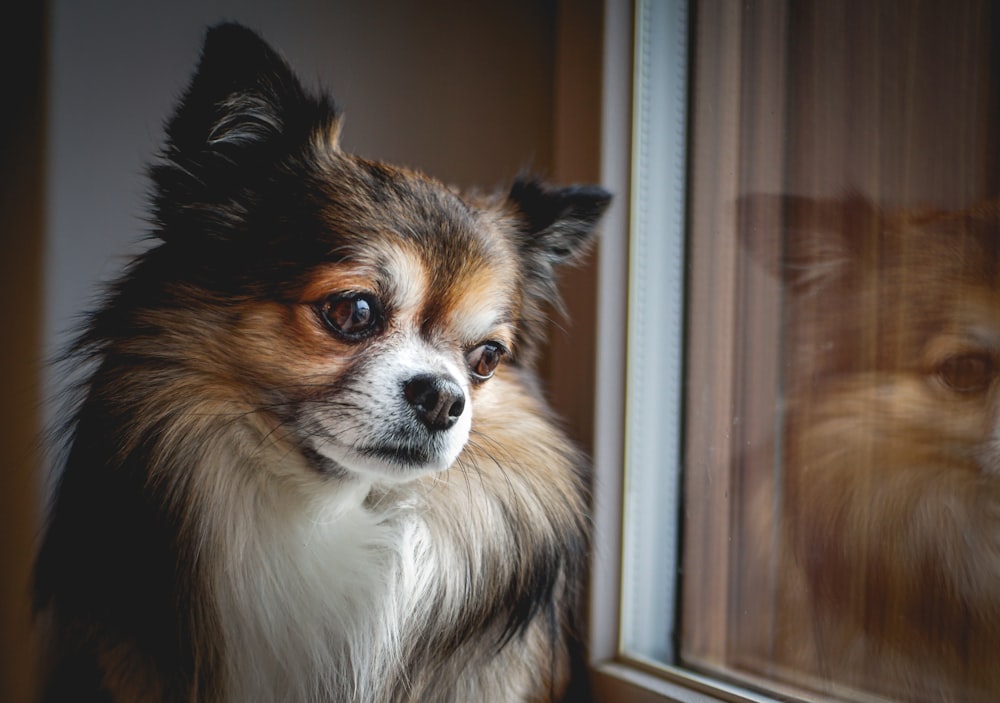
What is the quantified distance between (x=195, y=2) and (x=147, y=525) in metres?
0.98

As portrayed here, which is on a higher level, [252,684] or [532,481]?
[532,481]

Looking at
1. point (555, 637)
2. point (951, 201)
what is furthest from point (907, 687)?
point (951, 201)

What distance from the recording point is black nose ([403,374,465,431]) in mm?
986

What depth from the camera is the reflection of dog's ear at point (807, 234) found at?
1.08 m

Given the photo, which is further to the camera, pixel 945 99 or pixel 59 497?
pixel 59 497

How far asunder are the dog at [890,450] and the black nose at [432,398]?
0.51 metres

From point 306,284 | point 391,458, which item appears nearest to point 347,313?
point 306,284

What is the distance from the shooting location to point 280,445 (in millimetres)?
1065

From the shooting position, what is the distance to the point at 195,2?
4.84 ft

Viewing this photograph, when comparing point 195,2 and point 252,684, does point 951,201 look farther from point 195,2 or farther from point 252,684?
point 195,2

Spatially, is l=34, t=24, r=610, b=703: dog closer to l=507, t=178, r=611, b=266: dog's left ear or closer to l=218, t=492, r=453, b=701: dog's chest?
l=218, t=492, r=453, b=701: dog's chest

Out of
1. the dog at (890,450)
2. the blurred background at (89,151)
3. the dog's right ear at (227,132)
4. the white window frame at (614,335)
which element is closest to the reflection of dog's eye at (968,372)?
the dog at (890,450)

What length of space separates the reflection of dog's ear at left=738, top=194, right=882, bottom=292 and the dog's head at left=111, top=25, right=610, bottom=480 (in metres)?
0.41

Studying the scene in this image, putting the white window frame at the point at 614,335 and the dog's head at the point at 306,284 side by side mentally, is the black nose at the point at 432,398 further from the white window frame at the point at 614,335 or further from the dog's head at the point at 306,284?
the white window frame at the point at 614,335
